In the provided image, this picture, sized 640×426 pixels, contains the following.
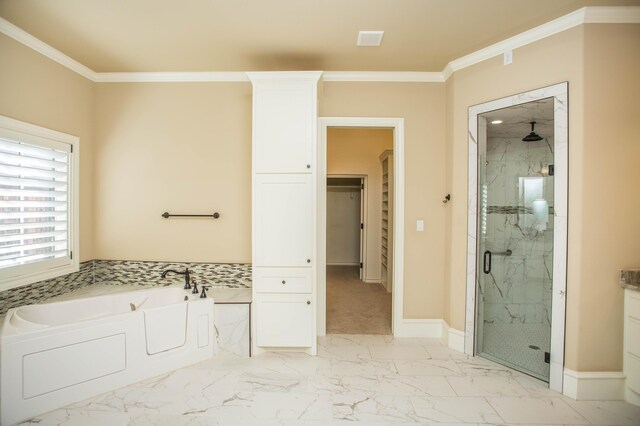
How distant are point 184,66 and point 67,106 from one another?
1.16m

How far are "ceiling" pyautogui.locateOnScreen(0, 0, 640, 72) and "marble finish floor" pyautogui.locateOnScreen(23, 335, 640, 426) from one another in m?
2.74

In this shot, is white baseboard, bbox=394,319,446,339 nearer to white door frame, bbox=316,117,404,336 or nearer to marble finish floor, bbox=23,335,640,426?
white door frame, bbox=316,117,404,336

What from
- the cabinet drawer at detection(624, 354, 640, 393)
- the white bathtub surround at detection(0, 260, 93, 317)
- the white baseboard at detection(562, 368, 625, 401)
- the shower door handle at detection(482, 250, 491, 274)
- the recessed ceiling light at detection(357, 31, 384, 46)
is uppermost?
the recessed ceiling light at detection(357, 31, 384, 46)

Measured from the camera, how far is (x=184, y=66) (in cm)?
291

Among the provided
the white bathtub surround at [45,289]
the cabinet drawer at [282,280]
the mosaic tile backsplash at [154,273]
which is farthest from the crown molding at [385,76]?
the white bathtub surround at [45,289]

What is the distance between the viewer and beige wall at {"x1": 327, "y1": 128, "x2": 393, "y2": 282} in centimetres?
535

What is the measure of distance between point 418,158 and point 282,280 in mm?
1839

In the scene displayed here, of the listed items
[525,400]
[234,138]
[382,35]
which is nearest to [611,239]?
[525,400]

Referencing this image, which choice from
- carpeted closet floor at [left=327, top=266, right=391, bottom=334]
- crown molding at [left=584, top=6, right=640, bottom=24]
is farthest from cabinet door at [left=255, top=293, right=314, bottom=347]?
crown molding at [left=584, top=6, right=640, bottom=24]

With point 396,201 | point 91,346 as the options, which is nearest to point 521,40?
point 396,201

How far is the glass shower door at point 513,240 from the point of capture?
2.73 meters

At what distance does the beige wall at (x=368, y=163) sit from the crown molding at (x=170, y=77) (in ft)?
8.26

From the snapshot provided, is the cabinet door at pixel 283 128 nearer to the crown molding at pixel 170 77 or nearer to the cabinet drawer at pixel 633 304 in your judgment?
the crown molding at pixel 170 77

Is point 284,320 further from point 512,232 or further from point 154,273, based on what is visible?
point 512,232
